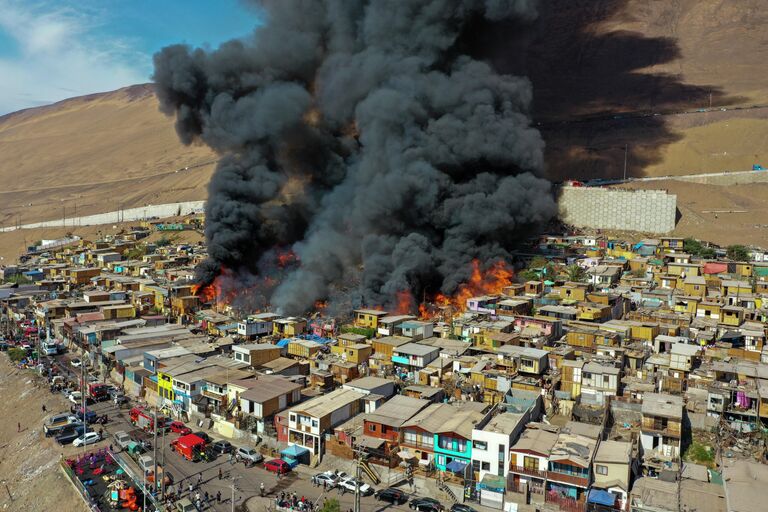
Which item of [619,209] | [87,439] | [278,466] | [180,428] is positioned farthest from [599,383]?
[619,209]

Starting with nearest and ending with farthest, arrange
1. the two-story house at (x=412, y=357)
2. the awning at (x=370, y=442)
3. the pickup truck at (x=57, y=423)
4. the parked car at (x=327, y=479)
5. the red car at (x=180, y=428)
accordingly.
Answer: the parked car at (x=327, y=479) → the awning at (x=370, y=442) → the red car at (x=180, y=428) → the pickup truck at (x=57, y=423) → the two-story house at (x=412, y=357)

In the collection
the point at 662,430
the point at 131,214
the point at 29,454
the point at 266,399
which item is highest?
the point at 131,214

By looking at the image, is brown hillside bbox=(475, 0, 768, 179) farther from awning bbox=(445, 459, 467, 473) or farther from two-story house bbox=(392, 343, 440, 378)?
awning bbox=(445, 459, 467, 473)

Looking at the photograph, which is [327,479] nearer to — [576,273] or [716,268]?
[576,273]

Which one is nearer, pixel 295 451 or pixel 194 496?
pixel 194 496

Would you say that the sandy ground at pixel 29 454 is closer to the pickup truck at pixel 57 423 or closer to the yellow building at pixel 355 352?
the pickup truck at pixel 57 423

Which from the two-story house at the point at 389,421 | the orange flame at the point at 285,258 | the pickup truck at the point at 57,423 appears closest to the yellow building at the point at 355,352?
the two-story house at the point at 389,421
